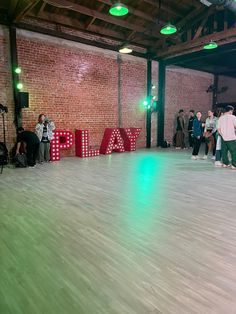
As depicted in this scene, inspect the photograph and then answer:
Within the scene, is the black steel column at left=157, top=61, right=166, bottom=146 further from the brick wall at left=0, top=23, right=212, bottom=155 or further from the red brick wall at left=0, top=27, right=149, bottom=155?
the red brick wall at left=0, top=27, right=149, bottom=155

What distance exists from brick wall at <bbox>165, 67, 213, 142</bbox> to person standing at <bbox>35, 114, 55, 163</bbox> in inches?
246

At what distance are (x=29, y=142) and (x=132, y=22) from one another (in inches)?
223

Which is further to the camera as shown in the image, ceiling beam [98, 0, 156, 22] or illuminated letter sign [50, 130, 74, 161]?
ceiling beam [98, 0, 156, 22]

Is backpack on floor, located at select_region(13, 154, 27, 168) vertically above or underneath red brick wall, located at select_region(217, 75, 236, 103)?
underneath

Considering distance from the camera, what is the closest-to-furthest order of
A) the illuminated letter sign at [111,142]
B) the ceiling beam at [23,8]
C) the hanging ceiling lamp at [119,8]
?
the hanging ceiling lamp at [119,8], the ceiling beam at [23,8], the illuminated letter sign at [111,142]

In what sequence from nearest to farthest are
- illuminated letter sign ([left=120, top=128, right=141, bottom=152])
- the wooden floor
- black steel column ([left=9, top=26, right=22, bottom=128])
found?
the wooden floor < black steel column ([left=9, top=26, right=22, bottom=128]) < illuminated letter sign ([left=120, top=128, right=141, bottom=152])

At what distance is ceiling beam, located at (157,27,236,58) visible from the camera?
320 inches

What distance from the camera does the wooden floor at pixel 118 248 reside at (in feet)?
5.62

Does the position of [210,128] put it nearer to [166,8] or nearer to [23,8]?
[166,8]

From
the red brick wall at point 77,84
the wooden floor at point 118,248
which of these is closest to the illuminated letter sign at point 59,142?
the red brick wall at point 77,84

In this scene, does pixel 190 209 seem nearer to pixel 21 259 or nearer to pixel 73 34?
pixel 21 259

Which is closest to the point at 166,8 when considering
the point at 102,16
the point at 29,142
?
the point at 102,16

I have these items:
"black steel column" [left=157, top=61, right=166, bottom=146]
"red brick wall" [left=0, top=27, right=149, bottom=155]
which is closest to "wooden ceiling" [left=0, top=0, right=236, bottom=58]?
"red brick wall" [left=0, top=27, right=149, bottom=155]

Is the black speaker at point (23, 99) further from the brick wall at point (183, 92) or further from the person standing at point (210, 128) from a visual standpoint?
the brick wall at point (183, 92)
